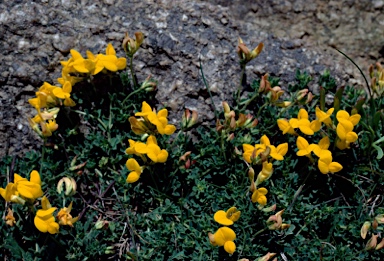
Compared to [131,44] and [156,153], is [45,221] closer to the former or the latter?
[156,153]

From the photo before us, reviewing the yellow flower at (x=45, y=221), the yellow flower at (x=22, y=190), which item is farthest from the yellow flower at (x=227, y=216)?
the yellow flower at (x=22, y=190)

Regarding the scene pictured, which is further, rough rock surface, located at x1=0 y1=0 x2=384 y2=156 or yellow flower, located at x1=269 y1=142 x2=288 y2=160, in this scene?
rough rock surface, located at x1=0 y1=0 x2=384 y2=156

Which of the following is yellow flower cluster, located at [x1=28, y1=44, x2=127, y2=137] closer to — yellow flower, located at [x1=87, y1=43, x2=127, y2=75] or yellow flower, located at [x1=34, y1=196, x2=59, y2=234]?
yellow flower, located at [x1=87, y1=43, x2=127, y2=75]

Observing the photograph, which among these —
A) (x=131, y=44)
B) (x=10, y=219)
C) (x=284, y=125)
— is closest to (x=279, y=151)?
(x=284, y=125)

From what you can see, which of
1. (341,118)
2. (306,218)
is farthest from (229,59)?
(306,218)

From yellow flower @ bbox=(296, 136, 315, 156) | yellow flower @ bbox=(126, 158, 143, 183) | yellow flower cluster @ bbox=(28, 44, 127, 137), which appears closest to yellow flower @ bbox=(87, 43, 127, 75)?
yellow flower cluster @ bbox=(28, 44, 127, 137)
